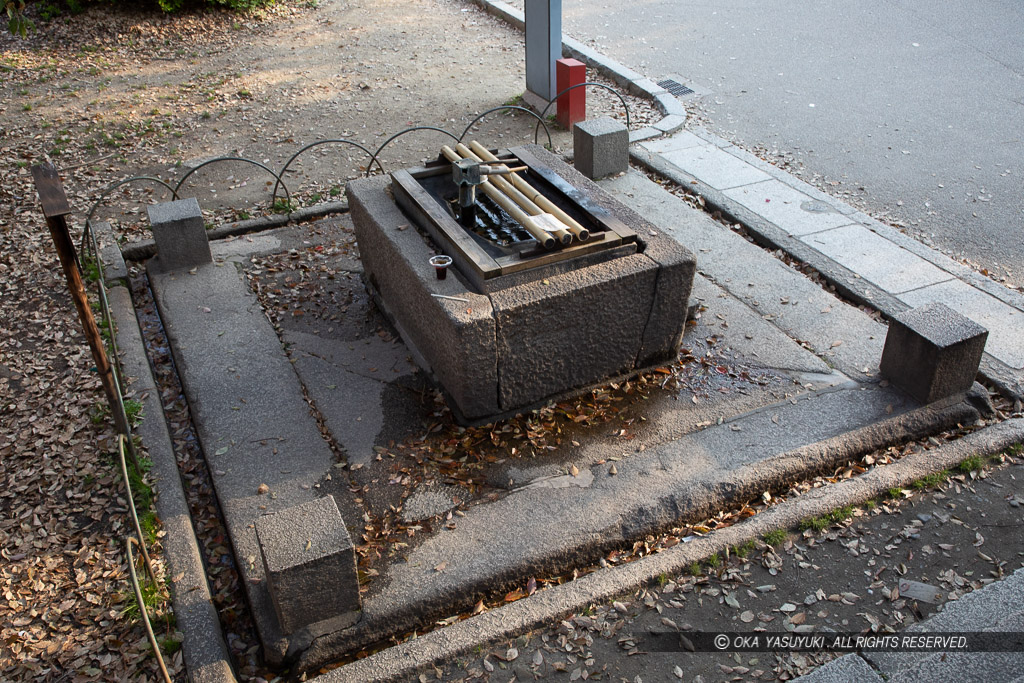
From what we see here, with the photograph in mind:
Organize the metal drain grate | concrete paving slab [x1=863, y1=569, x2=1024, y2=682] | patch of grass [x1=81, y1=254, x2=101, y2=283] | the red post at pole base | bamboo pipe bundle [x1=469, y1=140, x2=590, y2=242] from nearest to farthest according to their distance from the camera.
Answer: concrete paving slab [x1=863, y1=569, x2=1024, y2=682] < bamboo pipe bundle [x1=469, y1=140, x2=590, y2=242] < patch of grass [x1=81, y1=254, x2=101, y2=283] < the red post at pole base < the metal drain grate

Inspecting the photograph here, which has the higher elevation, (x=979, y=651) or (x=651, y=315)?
(x=651, y=315)

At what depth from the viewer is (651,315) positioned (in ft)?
17.7

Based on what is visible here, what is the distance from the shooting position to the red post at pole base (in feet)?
30.3

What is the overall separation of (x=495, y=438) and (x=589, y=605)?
1334 millimetres

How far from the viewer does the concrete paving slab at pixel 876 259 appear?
659 centimetres

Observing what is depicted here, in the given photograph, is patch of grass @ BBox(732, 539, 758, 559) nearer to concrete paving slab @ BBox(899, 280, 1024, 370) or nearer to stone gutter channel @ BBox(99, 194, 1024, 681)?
stone gutter channel @ BBox(99, 194, 1024, 681)

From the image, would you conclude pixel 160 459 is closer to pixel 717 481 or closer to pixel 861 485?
pixel 717 481

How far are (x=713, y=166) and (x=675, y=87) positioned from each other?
2.58m

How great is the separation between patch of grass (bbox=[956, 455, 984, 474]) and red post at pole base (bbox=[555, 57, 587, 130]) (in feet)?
19.5

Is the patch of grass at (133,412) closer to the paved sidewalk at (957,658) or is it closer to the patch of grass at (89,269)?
the patch of grass at (89,269)

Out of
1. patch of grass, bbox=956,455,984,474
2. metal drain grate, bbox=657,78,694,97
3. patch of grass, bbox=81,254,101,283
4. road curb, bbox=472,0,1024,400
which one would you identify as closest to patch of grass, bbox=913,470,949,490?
patch of grass, bbox=956,455,984,474

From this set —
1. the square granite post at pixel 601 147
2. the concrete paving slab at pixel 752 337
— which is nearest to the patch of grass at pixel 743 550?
the concrete paving slab at pixel 752 337

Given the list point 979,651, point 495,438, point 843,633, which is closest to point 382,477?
point 495,438

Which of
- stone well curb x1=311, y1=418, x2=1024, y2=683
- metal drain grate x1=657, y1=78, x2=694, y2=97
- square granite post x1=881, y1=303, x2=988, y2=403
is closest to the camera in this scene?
stone well curb x1=311, y1=418, x2=1024, y2=683
